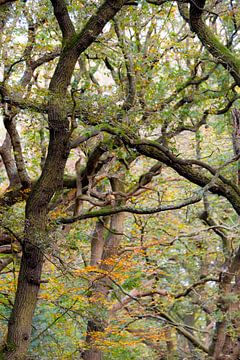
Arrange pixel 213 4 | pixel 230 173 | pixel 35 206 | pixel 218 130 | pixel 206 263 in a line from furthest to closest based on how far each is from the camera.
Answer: pixel 206 263 < pixel 218 130 < pixel 230 173 < pixel 213 4 < pixel 35 206

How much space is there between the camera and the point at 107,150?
664 cm

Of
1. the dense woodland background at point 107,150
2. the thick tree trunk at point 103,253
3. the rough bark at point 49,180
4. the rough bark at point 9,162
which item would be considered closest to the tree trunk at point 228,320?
the dense woodland background at point 107,150

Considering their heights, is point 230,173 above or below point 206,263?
above

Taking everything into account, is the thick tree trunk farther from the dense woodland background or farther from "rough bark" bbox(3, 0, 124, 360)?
"rough bark" bbox(3, 0, 124, 360)

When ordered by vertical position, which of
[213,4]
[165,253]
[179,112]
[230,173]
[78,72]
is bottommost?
[165,253]

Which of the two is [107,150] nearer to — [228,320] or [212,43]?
[212,43]

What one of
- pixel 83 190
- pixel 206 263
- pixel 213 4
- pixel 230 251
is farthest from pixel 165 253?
pixel 213 4

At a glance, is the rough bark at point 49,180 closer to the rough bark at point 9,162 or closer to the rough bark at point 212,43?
the rough bark at point 212,43

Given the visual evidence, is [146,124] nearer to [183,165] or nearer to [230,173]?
[183,165]

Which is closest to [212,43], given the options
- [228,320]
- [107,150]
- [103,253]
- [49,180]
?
[107,150]

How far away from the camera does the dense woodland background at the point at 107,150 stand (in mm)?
5254

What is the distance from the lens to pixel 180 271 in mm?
13297

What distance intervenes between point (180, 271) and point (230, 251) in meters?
3.78

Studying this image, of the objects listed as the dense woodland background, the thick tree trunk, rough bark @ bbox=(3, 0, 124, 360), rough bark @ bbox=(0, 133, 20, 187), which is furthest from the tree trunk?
rough bark @ bbox=(3, 0, 124, 360)
